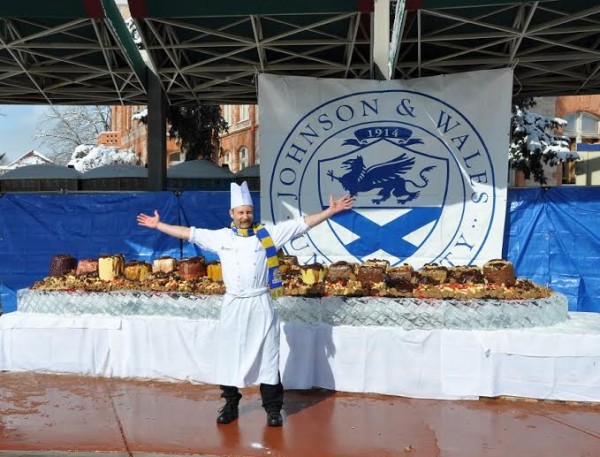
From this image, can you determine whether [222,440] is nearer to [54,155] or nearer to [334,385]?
[334,385]

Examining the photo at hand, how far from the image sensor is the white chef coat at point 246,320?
4.46m

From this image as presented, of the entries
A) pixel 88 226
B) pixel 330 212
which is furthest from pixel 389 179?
pixel 88 226

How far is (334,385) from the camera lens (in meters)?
5.44

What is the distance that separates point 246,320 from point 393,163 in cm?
403

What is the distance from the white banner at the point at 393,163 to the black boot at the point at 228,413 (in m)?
3.46

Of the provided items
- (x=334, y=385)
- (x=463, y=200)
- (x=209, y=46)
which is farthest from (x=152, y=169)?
(x=334, y=385)

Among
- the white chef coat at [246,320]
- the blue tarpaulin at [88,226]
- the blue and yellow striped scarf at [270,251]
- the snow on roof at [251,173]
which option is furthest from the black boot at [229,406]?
the snow on roof at [251,173]

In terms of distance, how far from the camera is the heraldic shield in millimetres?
7746

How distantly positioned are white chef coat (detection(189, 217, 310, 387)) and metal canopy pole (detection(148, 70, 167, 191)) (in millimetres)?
7031

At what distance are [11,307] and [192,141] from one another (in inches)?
472

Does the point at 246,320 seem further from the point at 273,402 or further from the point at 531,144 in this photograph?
the point at 531,144

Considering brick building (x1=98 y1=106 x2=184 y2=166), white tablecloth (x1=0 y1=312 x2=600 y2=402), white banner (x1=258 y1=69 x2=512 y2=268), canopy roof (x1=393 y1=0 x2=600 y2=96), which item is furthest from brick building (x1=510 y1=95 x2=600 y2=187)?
white tablecloth (x1=0 y1=312 x2=600 y2=402)

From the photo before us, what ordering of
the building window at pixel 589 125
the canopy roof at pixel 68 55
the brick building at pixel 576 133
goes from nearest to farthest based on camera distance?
the canopy roof at pixel 68 55 < the brick building at pixel 576 133 < the building window at pixel 589 125

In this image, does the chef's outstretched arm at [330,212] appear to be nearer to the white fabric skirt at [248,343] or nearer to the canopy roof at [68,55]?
the white fabric skirt at [248,343]
